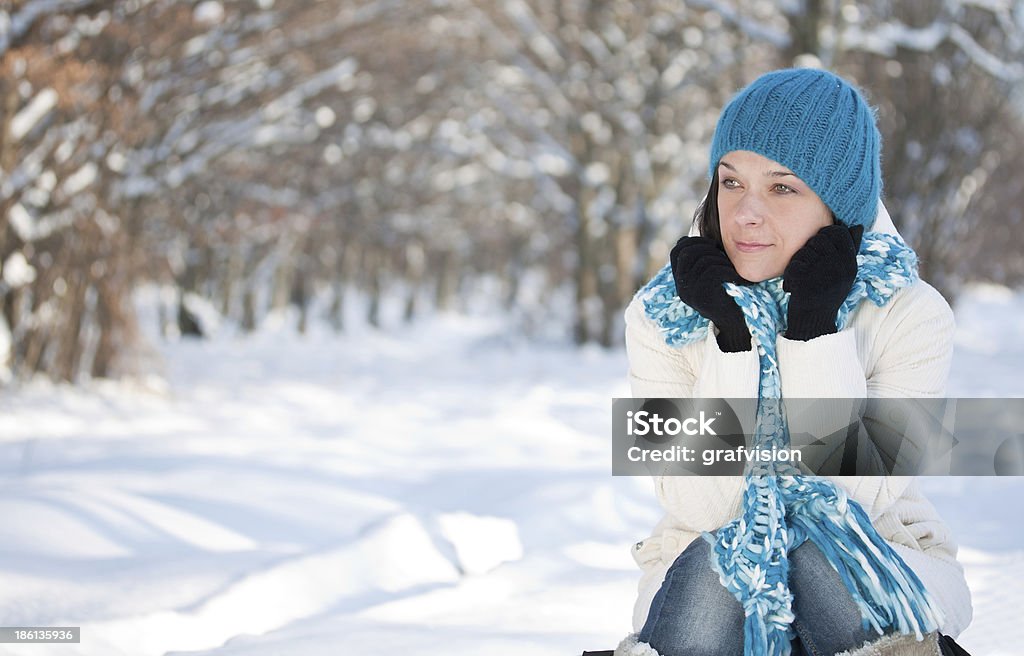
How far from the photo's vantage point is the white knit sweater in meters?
1.93

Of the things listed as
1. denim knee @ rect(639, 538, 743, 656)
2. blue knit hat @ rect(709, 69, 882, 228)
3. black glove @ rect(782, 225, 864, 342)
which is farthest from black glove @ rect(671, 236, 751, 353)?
denim knee @ rect(639, 538, 743, 656)

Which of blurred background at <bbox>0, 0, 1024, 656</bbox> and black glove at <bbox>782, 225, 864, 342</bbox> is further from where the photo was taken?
blurred background at <bbox>0, 0, 1024, 656</bbox>

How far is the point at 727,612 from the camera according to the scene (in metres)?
1.89

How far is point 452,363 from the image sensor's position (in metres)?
15.8

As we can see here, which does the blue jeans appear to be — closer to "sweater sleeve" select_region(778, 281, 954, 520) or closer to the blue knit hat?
"sweater sleeve" select_region(778, 281, 954, 520)

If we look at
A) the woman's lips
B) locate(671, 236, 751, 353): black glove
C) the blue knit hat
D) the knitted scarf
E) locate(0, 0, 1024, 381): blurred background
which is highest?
the blue knit hat

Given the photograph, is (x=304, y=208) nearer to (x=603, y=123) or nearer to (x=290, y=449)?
(x=603, y=123)

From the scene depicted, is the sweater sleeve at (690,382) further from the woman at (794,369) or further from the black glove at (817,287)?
the black glove at (817,287)

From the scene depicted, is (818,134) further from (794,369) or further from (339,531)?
(339,531)

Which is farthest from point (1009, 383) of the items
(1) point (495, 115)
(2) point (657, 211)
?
(1) point (495, 115)

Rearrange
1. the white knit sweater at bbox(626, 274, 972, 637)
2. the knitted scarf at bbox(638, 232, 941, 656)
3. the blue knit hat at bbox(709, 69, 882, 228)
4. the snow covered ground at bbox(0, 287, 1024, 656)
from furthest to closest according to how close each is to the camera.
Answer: the snow covered ground at bbox(0, 287, 1024, 656)
the blue knit hat at bbox(709, 69, 882, 228)
the white knit sweater at bbox(626, 274, 972, 637)
the knitted scarf at bbox(638, 232, 941, 656)

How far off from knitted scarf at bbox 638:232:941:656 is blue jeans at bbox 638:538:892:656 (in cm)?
3

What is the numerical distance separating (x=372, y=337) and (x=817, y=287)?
2399cm

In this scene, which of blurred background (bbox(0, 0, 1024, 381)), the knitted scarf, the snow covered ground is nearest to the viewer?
the knitted scarf
